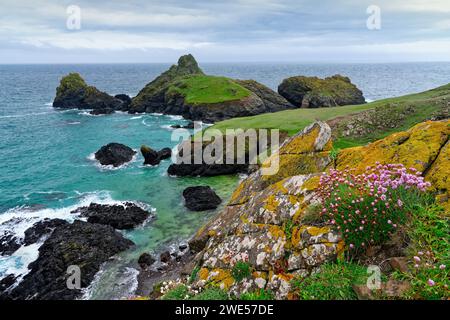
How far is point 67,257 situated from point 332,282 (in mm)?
24448

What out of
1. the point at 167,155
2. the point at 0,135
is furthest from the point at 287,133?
the point at 0,135

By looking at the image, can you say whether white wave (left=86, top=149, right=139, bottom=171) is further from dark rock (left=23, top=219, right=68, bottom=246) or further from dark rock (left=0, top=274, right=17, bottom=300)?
dark rock (left=0, top=274, right=17, bottom=300)

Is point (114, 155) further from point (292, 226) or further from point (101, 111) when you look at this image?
point (101, 111)

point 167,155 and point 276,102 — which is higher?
point 276,102

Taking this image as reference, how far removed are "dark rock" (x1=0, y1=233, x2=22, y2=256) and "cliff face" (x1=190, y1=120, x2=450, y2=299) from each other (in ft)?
79.7

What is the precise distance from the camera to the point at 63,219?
105 ft

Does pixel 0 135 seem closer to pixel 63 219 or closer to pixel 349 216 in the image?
pixel 63 219

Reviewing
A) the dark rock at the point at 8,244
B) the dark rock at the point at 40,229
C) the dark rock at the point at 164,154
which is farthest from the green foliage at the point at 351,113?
the dark rock at the point at 8,244

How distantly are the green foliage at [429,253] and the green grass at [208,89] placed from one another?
84.5 metres

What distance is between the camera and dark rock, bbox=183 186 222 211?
33.3 m

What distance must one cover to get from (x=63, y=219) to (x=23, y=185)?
15.7 m

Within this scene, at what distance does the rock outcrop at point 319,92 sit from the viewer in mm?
90312

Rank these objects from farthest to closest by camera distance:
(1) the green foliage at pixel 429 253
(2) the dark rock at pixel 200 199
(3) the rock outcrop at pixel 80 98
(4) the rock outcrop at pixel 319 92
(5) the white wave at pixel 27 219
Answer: (3) the rock outcrop at pixel 80 98 < (4) the rock outcrop at pixel 319 92 < (2) the dark rock at pixel 200 199 < (5) the white wave at pixel 27 219 < (1) the green foliage at pixel 429 253

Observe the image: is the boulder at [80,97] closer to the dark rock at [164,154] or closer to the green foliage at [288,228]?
the dark rock at [164,154]
